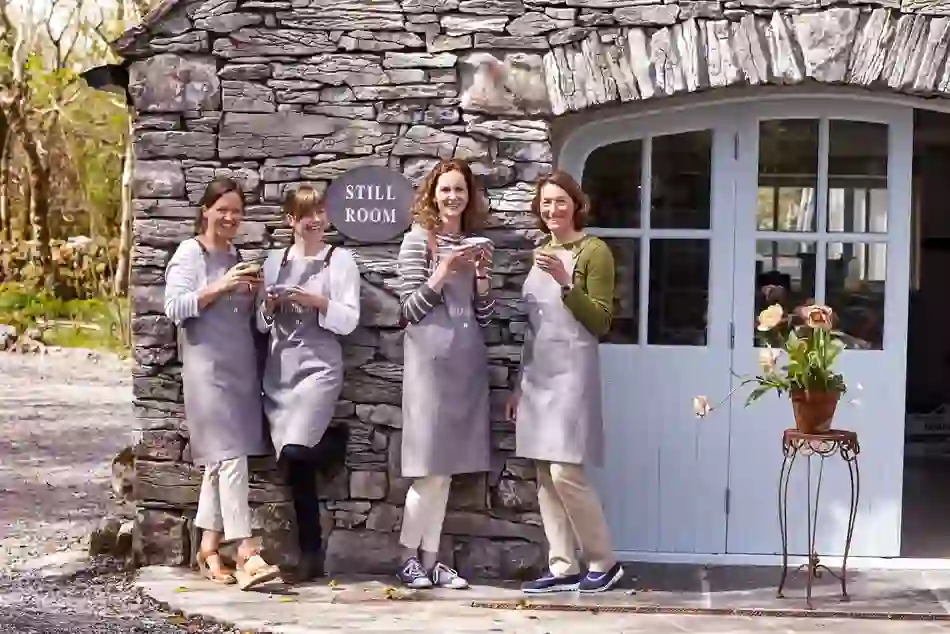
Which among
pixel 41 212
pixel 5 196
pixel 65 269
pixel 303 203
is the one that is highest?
pixel 5 196

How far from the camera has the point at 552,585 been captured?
5664mm

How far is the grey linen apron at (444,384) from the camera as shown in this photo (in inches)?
220

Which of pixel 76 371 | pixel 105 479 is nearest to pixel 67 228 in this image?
pixel 76 371

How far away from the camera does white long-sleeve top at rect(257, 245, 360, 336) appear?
5617 mm

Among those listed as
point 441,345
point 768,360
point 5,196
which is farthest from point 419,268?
point 5,196

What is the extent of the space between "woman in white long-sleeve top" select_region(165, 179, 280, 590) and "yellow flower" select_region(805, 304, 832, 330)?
7.32ft

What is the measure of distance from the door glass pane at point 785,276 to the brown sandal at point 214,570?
2.54 meters

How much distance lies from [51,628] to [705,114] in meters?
3.48

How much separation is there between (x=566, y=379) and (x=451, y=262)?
2.19ft

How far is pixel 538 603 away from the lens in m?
5.49

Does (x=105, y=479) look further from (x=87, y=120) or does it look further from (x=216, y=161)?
(x=87, y=120)

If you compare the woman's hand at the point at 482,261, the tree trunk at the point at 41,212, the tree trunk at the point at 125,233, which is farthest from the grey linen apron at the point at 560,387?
the tree trunk at the point at 41,212

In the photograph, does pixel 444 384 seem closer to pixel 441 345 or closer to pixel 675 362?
pixel 441 345

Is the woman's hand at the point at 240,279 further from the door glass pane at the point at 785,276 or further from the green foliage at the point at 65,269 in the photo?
the green foliage at the point at 65,269
